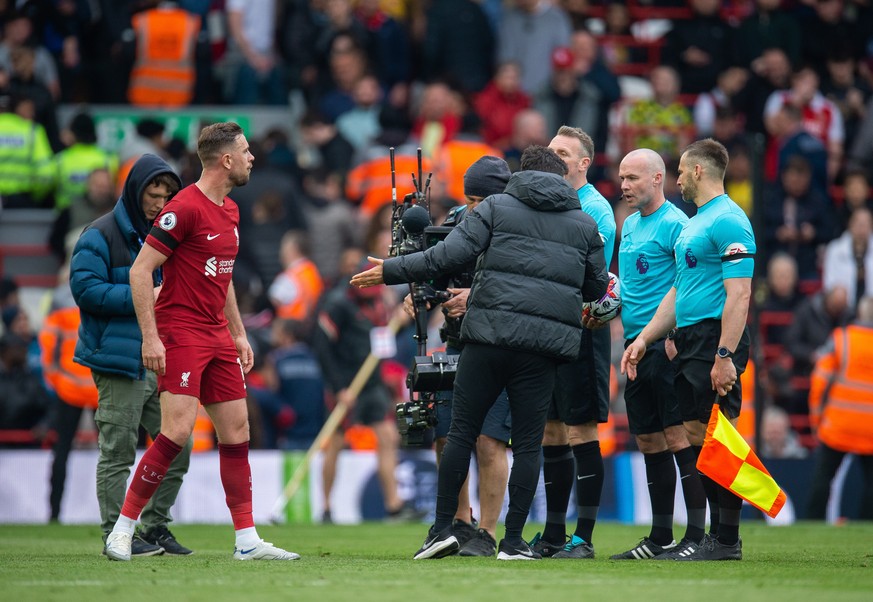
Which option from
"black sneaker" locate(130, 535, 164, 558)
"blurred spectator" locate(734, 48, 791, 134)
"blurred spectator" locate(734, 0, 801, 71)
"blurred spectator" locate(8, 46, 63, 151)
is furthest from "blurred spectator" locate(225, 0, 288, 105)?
"black sneaker" locate(130, 535, 164, 558)

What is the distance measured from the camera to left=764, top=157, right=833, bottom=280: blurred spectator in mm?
18141

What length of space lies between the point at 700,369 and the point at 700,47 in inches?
493

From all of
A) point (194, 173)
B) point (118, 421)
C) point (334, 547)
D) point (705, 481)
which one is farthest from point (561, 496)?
point (194, 173)

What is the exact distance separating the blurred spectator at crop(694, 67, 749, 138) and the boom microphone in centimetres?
1167

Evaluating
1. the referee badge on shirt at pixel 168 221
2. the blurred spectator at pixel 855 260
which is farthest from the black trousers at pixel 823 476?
the referee badge on shirt at pixel 168 221

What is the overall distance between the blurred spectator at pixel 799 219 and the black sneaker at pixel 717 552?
9.99 metres

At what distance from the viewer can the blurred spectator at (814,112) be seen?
63.8 ft

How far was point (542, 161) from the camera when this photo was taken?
28.0 ft

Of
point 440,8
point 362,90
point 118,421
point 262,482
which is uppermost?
point 440,8

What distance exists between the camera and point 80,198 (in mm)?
16750

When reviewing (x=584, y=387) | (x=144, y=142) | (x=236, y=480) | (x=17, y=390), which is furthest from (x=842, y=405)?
(x=144, y=142)

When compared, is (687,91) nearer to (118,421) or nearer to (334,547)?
(334,547)

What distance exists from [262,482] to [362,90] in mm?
5992

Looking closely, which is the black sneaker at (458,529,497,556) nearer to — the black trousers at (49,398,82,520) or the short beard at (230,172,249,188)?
the short beard at (230,172,249,188)
